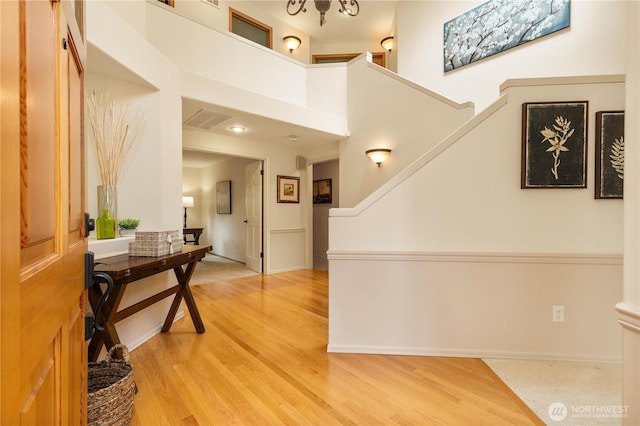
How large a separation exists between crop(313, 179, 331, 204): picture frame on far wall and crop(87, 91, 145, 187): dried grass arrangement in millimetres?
4025

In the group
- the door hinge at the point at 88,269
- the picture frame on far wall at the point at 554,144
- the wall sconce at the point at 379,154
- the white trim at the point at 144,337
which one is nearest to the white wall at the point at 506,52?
the wall sconce at the point at 379,154

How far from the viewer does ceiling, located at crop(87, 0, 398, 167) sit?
3334 mm

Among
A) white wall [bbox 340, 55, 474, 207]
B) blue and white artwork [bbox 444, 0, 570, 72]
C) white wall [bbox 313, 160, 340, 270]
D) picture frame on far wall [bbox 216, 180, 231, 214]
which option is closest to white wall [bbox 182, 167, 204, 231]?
picture frame on far wall [bbox 216, 180, 231, 214]

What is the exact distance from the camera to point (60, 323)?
686 mm

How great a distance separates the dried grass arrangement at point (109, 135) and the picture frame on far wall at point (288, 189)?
2.83 metres

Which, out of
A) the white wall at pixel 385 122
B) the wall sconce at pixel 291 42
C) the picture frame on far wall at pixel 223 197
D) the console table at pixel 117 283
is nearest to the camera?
the console table at pixel 117 283

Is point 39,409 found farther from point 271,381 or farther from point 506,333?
point 506,333

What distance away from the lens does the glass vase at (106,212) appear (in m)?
2.21

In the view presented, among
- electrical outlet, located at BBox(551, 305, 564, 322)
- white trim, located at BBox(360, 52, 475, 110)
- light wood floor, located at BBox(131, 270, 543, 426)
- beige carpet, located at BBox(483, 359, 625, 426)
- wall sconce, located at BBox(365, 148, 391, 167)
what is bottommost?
light wood floor, located at BBox(131, 270, 543, 426)

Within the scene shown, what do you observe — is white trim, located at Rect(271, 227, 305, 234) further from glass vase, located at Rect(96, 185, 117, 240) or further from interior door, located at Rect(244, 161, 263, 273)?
glass vase, located at Rect(96, 185, 117, 240)

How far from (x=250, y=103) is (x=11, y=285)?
342 cm

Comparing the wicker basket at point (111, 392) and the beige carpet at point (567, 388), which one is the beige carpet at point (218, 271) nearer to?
the wicker basket at point (111, 392)

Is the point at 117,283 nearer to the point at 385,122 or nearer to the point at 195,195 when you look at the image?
the point at 385,122

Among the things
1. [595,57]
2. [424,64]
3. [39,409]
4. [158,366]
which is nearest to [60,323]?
[39,409]
